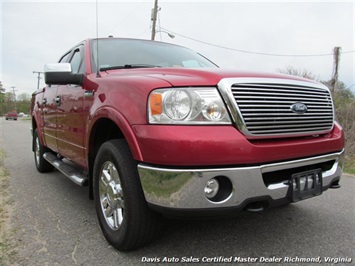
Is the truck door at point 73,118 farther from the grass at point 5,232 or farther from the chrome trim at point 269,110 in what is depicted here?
the chrome trim at point 269,110

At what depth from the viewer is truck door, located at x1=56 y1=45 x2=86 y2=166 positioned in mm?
3086

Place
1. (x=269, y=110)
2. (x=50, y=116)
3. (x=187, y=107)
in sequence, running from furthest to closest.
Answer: (x=50, y=116) → (x=269, y=110) → (x=187, y=107)

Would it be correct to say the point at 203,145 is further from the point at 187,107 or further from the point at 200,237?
the point at 200,237

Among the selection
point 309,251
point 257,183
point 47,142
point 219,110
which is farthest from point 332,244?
point 47,142

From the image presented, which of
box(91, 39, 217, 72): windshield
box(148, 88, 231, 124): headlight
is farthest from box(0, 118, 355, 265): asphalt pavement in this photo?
box(91, 39, 217, 72): windshield

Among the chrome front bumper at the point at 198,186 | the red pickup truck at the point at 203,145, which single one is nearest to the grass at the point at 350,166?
the red pickup truck at the point at 203,145

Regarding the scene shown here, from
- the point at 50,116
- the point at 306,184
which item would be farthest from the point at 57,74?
the point at 306,184

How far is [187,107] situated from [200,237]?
1.25 metres

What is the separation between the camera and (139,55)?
3.32 meters

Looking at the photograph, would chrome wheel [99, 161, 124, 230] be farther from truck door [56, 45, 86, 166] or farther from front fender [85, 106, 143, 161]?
truck door [56, 45, 86, 166]

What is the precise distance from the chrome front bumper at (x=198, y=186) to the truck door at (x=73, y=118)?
1.33 metres

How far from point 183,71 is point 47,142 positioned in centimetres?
325

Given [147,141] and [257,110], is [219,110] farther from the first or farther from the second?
[147,141]

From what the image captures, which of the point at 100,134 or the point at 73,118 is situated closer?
the point at 100,134
